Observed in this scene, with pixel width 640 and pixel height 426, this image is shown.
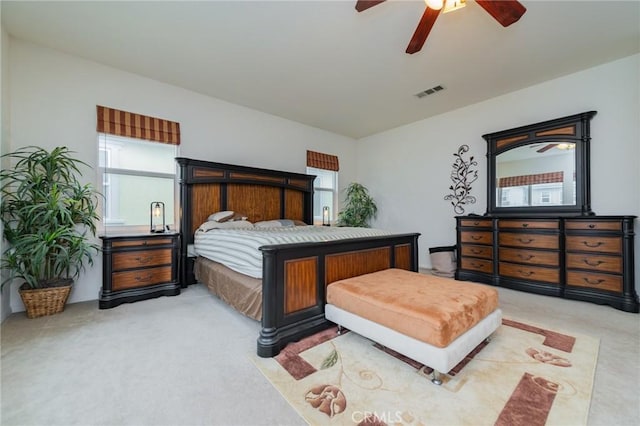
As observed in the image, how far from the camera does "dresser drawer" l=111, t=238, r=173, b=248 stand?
312cm

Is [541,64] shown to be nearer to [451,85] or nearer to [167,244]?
[451,85]

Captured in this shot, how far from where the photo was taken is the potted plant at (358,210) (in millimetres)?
5992

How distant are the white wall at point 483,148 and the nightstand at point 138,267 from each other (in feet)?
14.5

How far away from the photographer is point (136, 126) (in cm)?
360

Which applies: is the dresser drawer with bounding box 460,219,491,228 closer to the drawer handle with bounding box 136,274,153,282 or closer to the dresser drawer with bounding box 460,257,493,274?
the dresser drawer with bounding box 460,257,493,274

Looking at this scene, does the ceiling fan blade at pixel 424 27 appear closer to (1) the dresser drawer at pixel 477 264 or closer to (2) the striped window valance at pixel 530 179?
(2) the striped window valance at pixel 530 179

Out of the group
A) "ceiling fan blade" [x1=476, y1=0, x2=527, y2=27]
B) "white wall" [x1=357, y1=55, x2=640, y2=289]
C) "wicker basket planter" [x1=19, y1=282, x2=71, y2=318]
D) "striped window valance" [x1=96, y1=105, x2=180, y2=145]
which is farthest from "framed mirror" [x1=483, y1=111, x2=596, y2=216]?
"wicker basket planter" [x1=19, y1=282, x2=71, y2=318]

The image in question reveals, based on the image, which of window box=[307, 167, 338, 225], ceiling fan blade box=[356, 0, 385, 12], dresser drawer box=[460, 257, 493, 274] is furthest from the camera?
window box=[307, 167, 338, 225]

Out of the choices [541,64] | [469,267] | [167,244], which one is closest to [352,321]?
[167,244]

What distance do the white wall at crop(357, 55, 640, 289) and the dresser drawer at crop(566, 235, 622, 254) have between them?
0.56m

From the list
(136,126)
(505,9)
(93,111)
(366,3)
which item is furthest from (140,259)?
(505,9)

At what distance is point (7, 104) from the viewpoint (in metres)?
2.88

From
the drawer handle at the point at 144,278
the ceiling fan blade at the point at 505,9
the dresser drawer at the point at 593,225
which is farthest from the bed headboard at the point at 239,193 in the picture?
the dresser drawer at the point at 593,225

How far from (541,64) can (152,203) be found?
18.6 feet
